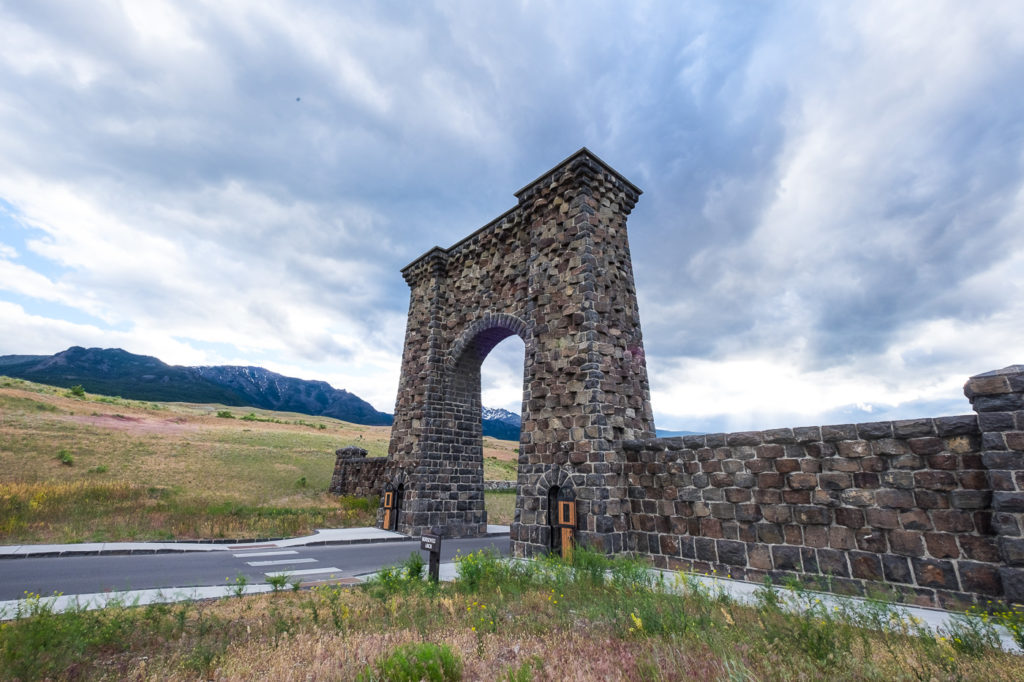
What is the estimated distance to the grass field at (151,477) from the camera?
13.3m

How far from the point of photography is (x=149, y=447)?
27312 mm

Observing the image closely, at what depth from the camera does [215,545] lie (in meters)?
12.0

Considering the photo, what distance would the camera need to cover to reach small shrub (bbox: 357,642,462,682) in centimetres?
353

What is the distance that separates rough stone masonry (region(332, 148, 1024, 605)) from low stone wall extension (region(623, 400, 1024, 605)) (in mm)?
22

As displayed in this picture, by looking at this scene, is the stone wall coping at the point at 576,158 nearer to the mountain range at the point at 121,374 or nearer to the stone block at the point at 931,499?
the stone block at the point at 931,499

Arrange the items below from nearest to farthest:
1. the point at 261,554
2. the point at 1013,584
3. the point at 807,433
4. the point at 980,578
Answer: the point at 1013,584 < the point at 980,578 < the point at 807,433 < the point at 261,554

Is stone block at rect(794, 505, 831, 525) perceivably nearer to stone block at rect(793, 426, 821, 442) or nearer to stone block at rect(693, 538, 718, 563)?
stone block at rect(793, 426, 821, 442)

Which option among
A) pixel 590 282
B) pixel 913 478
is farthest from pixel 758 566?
pixel 590 282

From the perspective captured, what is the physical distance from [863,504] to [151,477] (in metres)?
28.0

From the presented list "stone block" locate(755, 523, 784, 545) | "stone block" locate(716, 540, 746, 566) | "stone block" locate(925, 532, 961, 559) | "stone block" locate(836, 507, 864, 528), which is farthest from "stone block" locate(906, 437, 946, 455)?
"stone block" locate(716, 540, 746, 566)

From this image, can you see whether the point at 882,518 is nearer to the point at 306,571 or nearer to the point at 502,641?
the point at 502,641

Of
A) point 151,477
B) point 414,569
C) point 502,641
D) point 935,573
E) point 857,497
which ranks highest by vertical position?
point 857,497

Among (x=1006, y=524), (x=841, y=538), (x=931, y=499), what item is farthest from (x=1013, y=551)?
(x=841, y=538)

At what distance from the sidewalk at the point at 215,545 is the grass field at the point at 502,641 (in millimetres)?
6804
